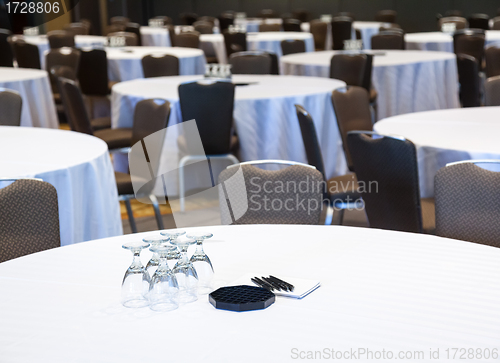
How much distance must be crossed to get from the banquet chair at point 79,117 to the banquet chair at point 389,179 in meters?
2.51

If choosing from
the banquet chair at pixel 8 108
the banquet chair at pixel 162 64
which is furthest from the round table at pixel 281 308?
the banquet chair at pixel 162 64

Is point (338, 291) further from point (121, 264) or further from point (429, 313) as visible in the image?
point (121, 264)

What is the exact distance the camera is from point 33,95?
6.23 meters

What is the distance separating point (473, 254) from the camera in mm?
1958

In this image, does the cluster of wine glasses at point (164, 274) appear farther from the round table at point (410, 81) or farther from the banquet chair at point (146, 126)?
the round table at point (410, 81)

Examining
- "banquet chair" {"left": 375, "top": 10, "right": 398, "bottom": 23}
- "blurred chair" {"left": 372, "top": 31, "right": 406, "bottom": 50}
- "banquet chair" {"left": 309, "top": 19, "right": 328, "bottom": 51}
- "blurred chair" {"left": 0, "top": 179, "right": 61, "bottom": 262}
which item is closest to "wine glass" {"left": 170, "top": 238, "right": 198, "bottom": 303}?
"blurred chair" {"left": 0, "top": 179, "right": 61, "bottom": 262}

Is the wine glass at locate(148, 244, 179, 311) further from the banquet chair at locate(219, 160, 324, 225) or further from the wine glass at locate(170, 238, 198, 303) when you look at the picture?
the banquet chair at locate(219, 160, 324, 225)

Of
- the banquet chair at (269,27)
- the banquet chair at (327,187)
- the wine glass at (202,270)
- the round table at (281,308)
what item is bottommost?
the banquet chair at (327,187)

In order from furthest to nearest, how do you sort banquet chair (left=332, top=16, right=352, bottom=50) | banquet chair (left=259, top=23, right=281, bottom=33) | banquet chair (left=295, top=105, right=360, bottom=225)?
banquet chair (left=259, top=23, right=281, bottom=33) < banquet chair (left=332, top=16, right=352, bottom=50) < banquet chair (left=295, top=105, right=360, bottom=225)

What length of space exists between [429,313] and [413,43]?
8.31 m

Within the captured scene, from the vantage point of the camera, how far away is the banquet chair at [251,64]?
22.9 feet

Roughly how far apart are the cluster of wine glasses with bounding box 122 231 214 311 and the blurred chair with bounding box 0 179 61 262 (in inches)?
36.5

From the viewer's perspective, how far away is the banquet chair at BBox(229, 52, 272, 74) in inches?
275

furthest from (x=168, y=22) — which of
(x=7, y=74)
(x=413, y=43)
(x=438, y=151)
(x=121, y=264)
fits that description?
(x=121, y=264)
